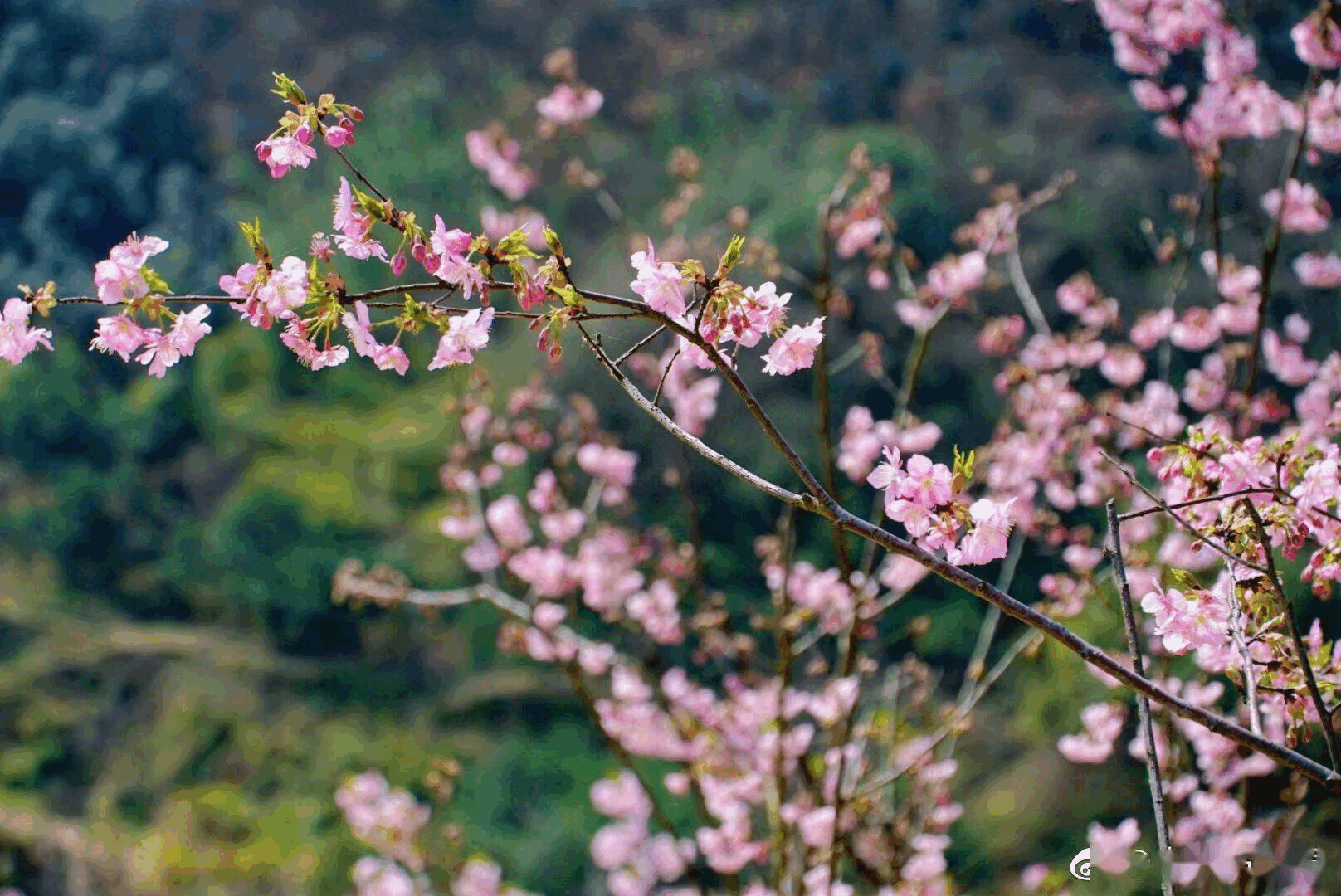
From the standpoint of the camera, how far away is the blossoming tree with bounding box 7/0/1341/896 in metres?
1.25

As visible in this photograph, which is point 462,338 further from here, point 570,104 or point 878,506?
point 878,506

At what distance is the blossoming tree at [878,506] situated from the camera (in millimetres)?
1248


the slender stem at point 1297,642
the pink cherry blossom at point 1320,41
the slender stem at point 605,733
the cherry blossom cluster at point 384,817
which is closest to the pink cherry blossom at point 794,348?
the slender stem at point 1297,642

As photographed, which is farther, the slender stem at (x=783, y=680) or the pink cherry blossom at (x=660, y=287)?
the slender stem at (x=783, y=680)

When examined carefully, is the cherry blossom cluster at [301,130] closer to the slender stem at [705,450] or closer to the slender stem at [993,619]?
the slender stem at [705,450]

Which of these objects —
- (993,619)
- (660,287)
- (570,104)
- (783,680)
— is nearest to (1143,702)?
(660,287)

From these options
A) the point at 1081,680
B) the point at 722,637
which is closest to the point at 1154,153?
the point at 1081,680

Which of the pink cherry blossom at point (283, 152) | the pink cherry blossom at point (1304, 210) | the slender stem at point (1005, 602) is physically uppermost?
the pink cherry blossom at point (283, 152)

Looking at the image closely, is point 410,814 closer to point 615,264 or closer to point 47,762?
point 47,762

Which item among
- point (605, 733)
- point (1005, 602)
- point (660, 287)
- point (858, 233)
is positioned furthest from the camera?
point (858, 233)

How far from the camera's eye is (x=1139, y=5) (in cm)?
289

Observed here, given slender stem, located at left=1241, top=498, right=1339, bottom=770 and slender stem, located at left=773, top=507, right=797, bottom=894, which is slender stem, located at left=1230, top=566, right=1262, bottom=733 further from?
slender stem, located at left=773, top=507, right=797, bottom=894

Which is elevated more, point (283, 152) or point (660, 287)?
point (283, 152)

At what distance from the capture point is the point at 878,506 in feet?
13.5
